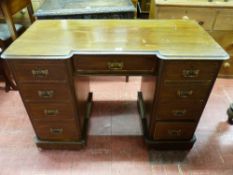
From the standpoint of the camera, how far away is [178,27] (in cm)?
122

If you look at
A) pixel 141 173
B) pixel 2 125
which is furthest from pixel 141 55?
pixel 2 125

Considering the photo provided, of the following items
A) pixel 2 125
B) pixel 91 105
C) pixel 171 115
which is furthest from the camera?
pixel 91 105

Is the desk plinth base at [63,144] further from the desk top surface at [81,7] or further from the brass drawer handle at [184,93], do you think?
the desk top surface at [81,7]

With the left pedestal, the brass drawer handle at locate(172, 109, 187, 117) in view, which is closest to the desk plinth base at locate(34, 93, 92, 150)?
the left pedestal

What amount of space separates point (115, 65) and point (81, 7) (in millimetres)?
908

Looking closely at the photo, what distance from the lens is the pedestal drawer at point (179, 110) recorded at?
114 cm

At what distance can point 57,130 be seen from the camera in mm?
1278

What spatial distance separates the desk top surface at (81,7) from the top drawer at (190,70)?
2.78 feet

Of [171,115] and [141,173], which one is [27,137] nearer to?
[141,173]

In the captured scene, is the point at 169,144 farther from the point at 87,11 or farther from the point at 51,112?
the point at 87,11

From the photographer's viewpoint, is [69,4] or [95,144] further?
[69,4]

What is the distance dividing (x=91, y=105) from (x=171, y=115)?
770mm

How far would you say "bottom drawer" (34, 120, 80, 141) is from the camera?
124cm

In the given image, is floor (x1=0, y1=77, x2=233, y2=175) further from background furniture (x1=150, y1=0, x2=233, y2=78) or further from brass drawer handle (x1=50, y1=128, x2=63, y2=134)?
background furniture (x1=150, y1=0, x2=233, y2=78)
